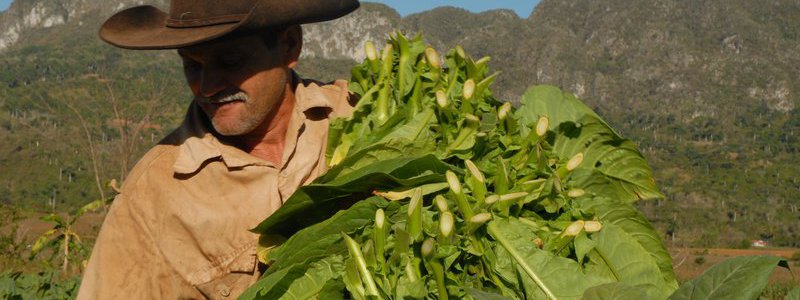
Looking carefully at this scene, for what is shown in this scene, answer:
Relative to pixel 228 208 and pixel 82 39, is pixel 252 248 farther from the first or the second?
pixel 82 39

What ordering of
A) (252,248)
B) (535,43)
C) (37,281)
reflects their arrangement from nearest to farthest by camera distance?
1. (252,248)
2. (37,281)
3. (535,43)

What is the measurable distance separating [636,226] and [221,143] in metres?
1.38

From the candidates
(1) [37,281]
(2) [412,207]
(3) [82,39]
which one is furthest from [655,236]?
(3) [82,39]

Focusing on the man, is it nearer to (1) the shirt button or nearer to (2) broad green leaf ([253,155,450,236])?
(1) the shirt button

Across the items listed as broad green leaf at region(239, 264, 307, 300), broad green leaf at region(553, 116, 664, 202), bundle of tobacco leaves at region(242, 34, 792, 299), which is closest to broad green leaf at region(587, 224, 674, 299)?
bundle of tobacco leaves at region(242, 34, 792, 299)

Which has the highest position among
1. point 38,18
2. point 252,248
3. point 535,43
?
point 252,248

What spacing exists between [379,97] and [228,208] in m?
0.73

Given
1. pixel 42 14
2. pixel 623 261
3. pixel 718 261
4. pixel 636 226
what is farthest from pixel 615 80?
pixel 718 261

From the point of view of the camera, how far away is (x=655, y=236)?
7.29ft

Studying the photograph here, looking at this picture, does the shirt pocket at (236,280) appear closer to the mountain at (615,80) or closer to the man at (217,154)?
the man at (217,154)

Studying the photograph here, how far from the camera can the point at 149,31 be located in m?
3.01

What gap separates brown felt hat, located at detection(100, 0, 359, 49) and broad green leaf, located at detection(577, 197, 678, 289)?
1150mm

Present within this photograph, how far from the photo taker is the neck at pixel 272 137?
3.06m

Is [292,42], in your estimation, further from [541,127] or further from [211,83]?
[541,127]
